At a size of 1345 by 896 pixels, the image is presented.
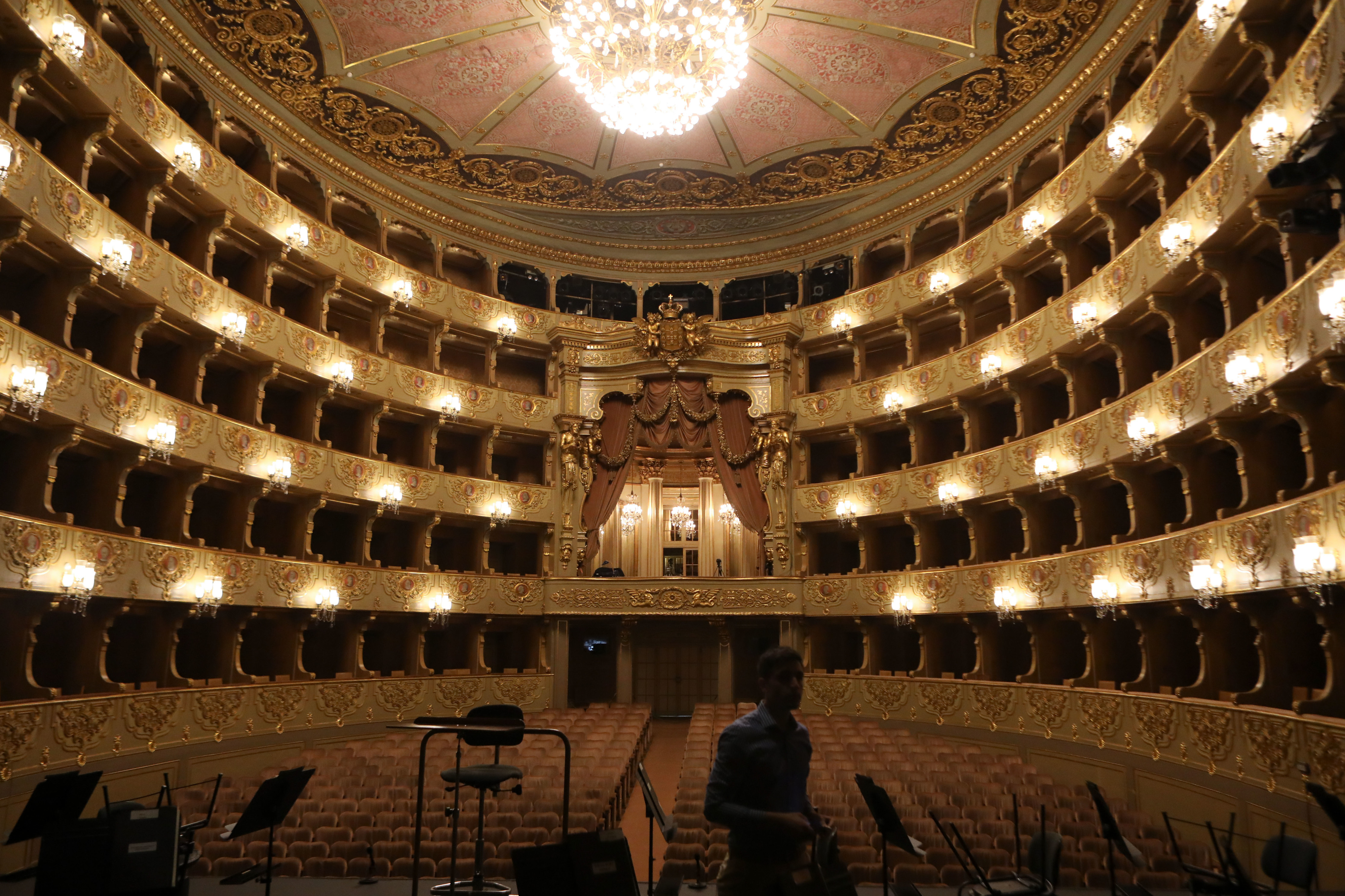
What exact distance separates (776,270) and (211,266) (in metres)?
12.9

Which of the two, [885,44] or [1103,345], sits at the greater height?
[885,44]

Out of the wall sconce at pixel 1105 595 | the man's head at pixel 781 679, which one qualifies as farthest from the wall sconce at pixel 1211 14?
the man's head at pixel 781 679

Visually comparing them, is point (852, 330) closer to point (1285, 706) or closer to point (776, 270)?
point (776, 270)

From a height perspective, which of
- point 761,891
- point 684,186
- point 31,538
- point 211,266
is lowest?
point 761,891

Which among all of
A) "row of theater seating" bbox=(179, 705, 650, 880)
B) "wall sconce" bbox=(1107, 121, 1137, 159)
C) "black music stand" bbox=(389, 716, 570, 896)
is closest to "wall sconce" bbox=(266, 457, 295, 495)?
"row of theater seating" bbox=(179, 705, 650, 880)

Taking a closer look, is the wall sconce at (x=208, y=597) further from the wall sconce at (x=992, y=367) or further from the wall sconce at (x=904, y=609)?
the wall sconce at (x=992, y=367)

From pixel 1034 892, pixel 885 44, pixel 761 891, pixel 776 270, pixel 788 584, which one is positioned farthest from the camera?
pixel 776 270

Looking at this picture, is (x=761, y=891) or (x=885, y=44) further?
(x=885, y=44)

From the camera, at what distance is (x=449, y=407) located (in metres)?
20.2

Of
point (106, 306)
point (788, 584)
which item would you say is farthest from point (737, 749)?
point (788, 584)

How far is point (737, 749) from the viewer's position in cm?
368

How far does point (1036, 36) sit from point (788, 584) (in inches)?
472

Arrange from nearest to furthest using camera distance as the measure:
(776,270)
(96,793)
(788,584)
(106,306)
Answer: (96,793)
(106,306)
(788,584)
(776,270)

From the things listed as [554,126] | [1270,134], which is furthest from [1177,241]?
[554,126]
